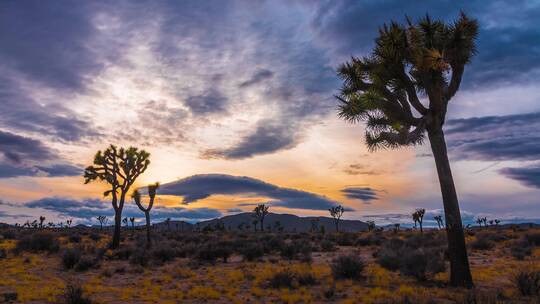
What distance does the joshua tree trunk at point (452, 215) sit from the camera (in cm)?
1212

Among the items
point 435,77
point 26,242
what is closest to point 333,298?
point 435,77

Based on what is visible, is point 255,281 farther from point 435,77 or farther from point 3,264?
point 3,264

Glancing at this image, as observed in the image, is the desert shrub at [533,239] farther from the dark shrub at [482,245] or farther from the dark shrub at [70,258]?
the dark shrub at [70,258]

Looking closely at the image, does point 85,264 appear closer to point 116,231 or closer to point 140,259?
point 140,259

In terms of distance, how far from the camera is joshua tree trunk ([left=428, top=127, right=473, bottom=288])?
39.8ft

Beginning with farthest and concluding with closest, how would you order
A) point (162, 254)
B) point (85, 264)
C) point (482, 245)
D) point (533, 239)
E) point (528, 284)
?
point (533, 239), point (482, 245), point (162, 254), point (85, 264), point (528, 284)

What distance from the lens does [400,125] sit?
14.4 m

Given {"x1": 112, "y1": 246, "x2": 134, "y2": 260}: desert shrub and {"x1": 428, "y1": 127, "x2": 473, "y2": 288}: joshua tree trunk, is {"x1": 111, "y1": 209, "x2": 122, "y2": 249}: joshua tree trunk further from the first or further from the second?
{"x1": 428, "y1": 127, "x2": 473, "y2": 288}: joshua tree trunk

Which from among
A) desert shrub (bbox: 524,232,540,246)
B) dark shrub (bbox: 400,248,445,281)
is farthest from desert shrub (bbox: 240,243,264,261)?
desert shrub (bbox: 524,232,540,246)

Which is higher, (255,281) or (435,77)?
(435,77)

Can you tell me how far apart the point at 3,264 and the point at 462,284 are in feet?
67.6

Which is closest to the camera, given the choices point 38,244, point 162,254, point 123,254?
point 162,254

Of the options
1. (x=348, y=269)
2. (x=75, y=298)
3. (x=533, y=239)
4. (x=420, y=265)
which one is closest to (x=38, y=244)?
(x=75, y=298)

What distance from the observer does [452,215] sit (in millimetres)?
12055
